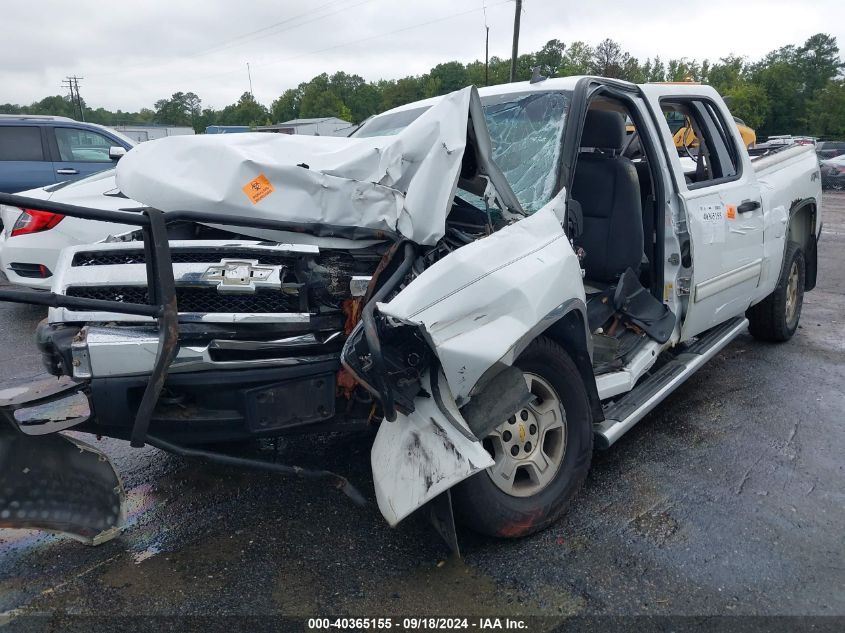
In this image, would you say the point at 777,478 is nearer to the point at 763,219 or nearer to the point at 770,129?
the point at 763,219

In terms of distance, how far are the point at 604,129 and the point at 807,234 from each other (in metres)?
2.97

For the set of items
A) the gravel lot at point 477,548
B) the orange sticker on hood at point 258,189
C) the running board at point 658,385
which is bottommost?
the gravel lot at point 477,548

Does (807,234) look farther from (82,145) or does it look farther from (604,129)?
(82,145)

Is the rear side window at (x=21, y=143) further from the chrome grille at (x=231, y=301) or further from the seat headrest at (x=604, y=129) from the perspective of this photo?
the seat headrest at (x=604, y=129)

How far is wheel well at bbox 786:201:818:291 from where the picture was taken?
5.75 metres

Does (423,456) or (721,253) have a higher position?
(721,253)

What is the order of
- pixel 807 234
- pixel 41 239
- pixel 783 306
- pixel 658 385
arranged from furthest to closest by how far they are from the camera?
pixel 41 239
pixel 807 234
pixel 783 306
pixel 658 385

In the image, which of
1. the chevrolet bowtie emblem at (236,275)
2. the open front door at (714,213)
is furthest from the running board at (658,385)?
the chevrolet bowtie emblem at (236,275)

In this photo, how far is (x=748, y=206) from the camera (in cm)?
457

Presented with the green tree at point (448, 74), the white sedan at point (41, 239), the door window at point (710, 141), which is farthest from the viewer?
the green tree at point (448, 74)

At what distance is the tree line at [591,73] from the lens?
162ft

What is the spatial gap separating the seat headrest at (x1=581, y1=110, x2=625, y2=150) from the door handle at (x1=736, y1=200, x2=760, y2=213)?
999 millimetres

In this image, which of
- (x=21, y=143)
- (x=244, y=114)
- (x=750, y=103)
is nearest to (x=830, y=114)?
(x=750, y=103)

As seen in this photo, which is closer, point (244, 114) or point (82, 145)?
point (82, 145)
